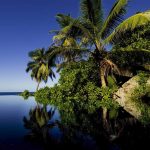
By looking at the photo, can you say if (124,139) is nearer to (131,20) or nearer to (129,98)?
(131,20)

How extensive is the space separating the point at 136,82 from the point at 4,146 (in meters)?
16.1

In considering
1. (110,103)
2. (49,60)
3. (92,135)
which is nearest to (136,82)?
(110,103)

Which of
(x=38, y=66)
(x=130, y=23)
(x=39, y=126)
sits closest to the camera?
(x=39, y=126)

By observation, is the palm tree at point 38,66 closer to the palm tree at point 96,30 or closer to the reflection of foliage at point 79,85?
the reflection of foliage at point 79,85

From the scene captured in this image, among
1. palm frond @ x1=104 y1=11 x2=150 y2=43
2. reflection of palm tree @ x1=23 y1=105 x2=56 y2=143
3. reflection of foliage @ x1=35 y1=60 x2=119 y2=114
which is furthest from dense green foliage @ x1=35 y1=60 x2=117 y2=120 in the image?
reflection of palm tree @ x1=23 y1=105 x2=56 y2=143

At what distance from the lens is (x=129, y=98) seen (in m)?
20.4

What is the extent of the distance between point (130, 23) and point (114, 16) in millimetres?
2398

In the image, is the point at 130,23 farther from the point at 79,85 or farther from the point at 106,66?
the point at 79,85

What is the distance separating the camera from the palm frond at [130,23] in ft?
55.2

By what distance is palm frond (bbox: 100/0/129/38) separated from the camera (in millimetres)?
19208

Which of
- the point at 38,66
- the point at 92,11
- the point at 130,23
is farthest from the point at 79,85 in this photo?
the point at 38,66

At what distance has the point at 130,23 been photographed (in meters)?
17.7

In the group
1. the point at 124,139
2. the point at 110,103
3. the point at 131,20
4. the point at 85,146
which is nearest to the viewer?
the point at 85,146

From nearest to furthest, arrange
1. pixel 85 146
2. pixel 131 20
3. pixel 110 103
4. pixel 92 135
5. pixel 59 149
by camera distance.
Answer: pixel 59 149, pixel 85 146, pixel 92 135, pixel 131 20, pixel 110 103
